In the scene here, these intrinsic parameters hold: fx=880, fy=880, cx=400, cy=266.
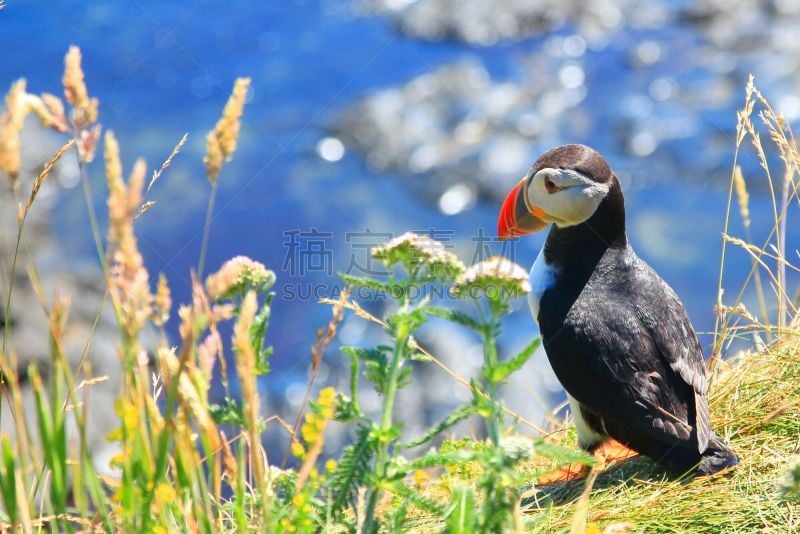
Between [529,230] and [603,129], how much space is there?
8.09 metres

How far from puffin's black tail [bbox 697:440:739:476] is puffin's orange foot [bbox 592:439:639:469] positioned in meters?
0.47

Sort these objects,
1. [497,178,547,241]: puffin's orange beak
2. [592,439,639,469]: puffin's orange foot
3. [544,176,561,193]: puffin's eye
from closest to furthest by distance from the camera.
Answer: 1. [592,439,639,469]: puffin's orange foot
2. [544,176,561,193]: puffin's eye
3. [497,178,547,241]: puffin's orange beak

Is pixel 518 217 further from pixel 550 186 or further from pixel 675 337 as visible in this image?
pixel 675 337

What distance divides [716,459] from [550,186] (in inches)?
46.3

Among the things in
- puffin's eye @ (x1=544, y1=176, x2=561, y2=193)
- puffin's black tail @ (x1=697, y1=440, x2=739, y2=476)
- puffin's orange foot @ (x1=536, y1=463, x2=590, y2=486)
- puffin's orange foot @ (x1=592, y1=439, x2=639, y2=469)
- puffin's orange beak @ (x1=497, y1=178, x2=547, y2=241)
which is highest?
puffin's eye @ (x1=544, y1=176, x2=561, y2=193)

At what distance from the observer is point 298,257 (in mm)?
10094

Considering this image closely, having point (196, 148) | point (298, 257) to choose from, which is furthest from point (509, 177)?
point (196, 148)

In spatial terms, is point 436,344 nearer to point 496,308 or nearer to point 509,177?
point 509,177

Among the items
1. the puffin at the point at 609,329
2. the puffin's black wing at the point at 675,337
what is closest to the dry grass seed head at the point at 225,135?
the puffin at the point at 609,329

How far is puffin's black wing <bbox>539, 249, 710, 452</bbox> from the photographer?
2.88 m

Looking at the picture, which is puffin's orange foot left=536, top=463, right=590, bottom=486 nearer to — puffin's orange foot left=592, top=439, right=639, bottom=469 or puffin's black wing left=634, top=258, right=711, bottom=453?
puffin's orange foot left=592, top=439, right=639, bottom=469

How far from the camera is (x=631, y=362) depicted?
2.95 metres

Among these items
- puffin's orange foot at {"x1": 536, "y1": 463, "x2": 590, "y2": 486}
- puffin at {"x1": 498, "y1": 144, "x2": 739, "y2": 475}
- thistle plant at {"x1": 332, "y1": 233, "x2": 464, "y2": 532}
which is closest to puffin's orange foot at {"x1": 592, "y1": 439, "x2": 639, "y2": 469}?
puffin at {"x1": 498, "y1": 144, "x2": 739, "y2": 475}

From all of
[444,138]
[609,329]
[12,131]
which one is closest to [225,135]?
[12,131]
